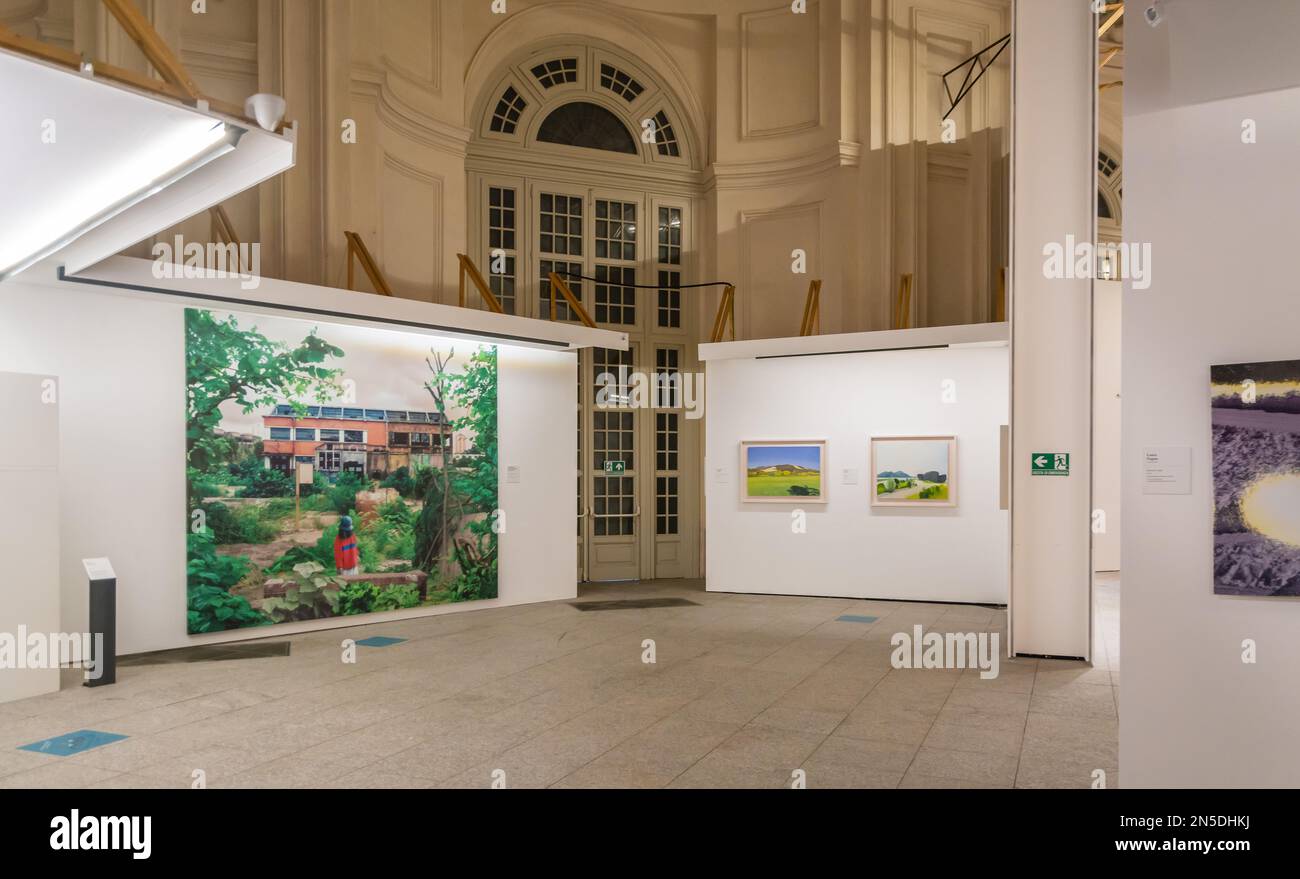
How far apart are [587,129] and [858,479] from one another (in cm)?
729

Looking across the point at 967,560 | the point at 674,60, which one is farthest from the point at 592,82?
the point at 967,560

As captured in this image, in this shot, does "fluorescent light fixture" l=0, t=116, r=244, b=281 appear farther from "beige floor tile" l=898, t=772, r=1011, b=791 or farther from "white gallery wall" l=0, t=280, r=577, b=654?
"beige floor tile" l=898, t=772, r=1011, b=791

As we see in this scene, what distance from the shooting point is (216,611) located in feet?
32.4

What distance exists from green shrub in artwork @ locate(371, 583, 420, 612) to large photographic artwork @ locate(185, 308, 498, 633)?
0.05 ft

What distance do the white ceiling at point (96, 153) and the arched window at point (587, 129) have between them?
29.2 feet

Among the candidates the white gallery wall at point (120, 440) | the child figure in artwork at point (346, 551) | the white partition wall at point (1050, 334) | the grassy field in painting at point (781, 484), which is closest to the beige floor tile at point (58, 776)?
the white gallery wall at point (120, 440)

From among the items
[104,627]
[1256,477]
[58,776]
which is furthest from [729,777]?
[104,627]

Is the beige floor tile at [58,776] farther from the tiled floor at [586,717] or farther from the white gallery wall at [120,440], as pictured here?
the white gallery wall at [120,440]

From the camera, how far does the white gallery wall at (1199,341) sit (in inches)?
184

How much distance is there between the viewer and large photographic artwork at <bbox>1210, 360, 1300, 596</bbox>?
4.63 meters

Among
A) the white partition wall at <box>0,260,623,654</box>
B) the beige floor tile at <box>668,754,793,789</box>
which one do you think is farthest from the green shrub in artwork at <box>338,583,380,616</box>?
the beige floor tile at <box>668,754,793,789</box>

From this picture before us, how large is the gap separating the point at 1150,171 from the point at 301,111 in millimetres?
10447

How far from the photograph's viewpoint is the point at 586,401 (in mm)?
15180
